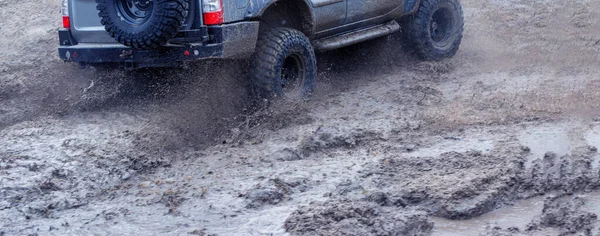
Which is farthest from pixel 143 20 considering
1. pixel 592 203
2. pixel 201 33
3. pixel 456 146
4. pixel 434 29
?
pixel 434 29

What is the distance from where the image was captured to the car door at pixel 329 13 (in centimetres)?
747

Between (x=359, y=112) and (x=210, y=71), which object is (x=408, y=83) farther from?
(x=210, y=71)

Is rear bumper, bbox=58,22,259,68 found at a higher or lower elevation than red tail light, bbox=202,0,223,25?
lower

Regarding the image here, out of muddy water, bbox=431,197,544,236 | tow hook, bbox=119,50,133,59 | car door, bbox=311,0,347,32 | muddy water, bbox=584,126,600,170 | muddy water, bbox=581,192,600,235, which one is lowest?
muddy water, bbox=431,197,544,236

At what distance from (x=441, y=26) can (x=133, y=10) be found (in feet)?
13.9

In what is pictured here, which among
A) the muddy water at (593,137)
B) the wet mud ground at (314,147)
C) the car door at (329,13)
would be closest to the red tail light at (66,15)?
the wet mud ground at (314,147)

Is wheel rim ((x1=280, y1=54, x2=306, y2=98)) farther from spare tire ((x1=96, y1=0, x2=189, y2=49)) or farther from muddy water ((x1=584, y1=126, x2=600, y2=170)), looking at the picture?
muddy water ((x1=584, y1=126, x2=600, y2=170))

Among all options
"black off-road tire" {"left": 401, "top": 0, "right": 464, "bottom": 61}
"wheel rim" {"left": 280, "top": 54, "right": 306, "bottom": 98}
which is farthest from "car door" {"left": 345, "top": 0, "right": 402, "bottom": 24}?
"wheel rim" {"left": 280, "top": 54, "right": 306, "bottom": 98}

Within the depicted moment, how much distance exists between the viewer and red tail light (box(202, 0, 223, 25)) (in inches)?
251

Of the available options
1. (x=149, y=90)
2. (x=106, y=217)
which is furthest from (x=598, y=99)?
(x=106, y=217)

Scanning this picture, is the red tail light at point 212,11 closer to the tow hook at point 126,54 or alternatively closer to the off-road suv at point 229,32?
the off-road suv at point 229,32

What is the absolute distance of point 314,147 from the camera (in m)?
6.04

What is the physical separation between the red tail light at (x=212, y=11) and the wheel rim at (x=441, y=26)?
3.54m

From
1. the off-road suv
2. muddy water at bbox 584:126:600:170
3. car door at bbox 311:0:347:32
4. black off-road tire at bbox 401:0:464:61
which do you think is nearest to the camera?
muddy water at bbox 584:126:600:170
